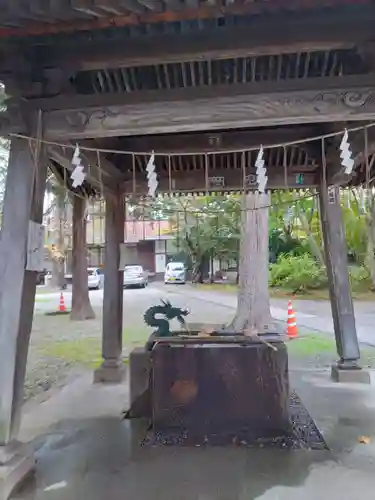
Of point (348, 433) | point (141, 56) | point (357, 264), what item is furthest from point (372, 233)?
point (141, 56)

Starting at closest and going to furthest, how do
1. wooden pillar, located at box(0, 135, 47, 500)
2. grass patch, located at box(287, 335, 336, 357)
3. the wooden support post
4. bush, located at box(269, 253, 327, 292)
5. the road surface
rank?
wooden pillar, located at box(0, 135, 47, 500) → the wooden support post → grass patch, located at box(287, 335, 336, 357) → the road surface → bush, located at box(269, 253, 327, 292)

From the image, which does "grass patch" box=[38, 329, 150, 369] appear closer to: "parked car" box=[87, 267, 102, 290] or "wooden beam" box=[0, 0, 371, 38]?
"wooden beam" box=[0, 0, 371, 38]

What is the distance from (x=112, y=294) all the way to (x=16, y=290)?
127 inches

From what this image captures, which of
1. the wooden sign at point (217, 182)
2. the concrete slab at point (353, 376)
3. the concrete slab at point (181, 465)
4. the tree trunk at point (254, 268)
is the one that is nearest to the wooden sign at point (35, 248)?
the concrete slab at point (181, 465)

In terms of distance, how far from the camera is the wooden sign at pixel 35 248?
149 inches

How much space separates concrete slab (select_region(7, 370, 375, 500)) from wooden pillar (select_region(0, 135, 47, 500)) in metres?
0.40

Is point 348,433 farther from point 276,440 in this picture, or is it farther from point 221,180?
point 221,180

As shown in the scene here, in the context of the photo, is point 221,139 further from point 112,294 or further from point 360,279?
point 360,279

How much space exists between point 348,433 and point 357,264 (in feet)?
69.3

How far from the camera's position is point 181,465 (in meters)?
3.96

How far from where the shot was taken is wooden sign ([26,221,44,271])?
12.4 ft

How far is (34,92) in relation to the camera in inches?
155

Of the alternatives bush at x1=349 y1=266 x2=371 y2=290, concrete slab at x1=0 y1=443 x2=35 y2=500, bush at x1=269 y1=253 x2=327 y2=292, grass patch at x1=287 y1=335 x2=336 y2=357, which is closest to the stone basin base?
A: concrete slab at x1=0 y1=443 x2=35 y2=500

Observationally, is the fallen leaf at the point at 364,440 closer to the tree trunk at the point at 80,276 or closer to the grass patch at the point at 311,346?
the grass patch at the point at 311,346
